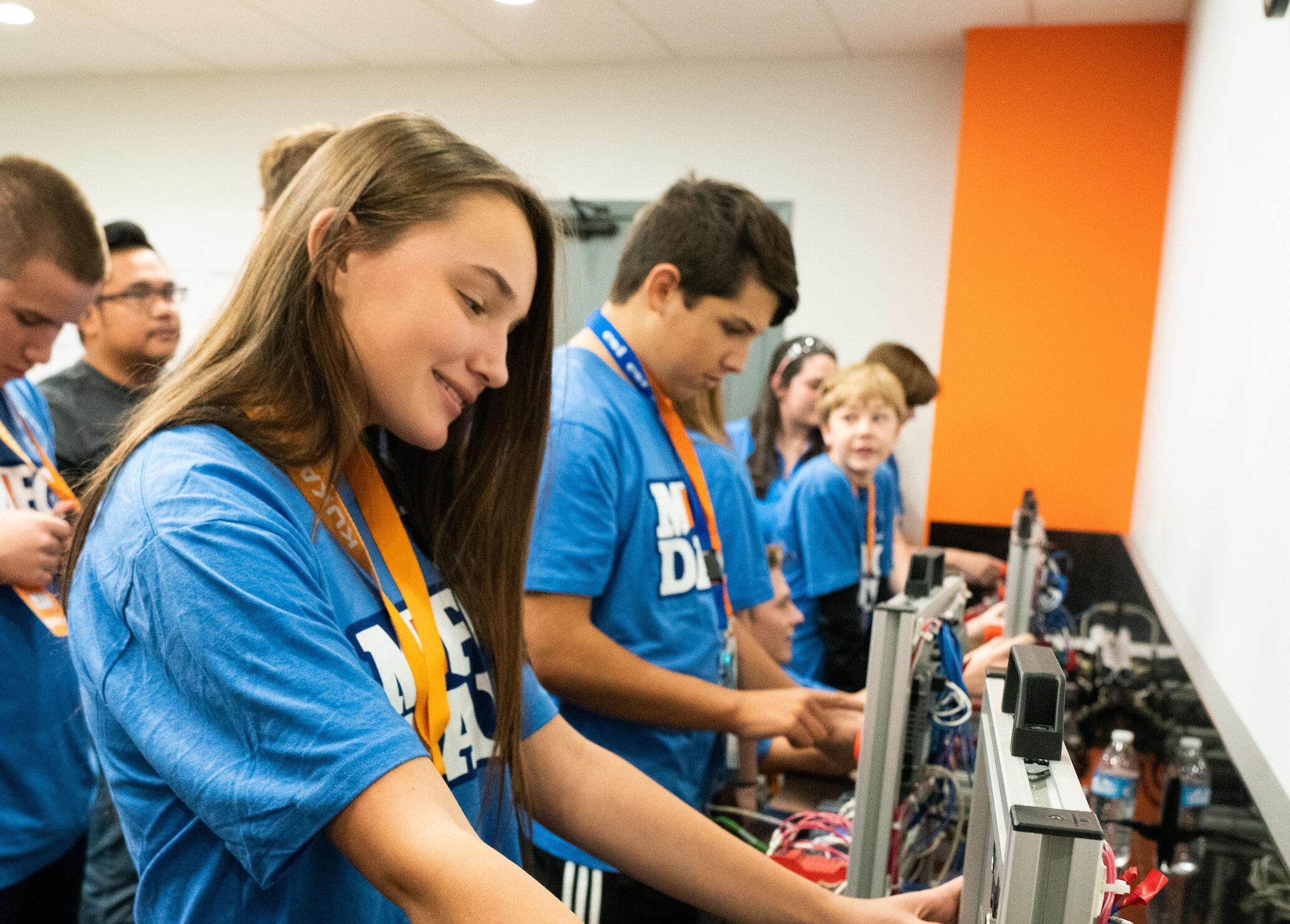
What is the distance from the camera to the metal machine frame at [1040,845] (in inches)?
20.5

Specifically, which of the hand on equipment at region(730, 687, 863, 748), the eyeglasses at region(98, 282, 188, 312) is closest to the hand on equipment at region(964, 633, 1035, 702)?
the hand on equipment at region(730, 687, 863, 748)

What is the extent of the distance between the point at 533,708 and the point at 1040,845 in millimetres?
641

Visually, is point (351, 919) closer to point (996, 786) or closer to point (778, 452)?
point (996, 786)

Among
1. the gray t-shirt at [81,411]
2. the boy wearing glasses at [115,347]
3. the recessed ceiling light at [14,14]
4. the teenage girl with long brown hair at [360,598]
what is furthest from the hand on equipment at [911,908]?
the recessed ceiling light at [14,14]

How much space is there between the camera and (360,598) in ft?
2.72

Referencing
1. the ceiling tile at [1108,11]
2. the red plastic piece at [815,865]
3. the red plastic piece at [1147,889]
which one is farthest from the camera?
the ceiling tile at [1108,11]

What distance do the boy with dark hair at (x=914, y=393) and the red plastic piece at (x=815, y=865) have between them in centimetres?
217

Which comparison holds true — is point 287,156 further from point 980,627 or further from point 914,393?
point 914,393

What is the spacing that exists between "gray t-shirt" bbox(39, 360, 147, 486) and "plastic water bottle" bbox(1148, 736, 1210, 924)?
2183mm

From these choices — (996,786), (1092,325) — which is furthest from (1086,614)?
(996,786)

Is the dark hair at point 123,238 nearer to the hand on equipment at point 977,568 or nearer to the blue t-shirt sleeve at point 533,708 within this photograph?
the blue t-shirt sleeve at point 533,708

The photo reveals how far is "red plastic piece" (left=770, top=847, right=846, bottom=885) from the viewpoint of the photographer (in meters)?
1.40

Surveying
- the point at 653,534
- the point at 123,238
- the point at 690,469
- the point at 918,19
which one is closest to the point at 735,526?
the point at 690,469

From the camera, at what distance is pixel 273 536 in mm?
710
